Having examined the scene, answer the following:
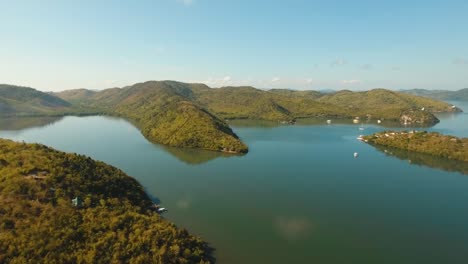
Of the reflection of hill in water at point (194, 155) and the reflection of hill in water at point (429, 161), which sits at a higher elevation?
the reflection of hill in water at point (194, 155)

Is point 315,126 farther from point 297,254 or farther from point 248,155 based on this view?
point 297,254

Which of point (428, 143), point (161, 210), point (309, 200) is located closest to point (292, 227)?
point (309, 200)

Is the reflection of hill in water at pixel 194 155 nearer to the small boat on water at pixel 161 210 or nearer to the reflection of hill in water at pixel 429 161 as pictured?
the small boat on water at pixel 161 210

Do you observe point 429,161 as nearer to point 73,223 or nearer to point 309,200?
point 309,200

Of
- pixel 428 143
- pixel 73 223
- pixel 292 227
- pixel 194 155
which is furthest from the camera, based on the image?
pixel 428 143

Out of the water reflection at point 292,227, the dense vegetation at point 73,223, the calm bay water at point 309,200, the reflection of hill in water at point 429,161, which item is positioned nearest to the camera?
the dense vegetation at point 73,223

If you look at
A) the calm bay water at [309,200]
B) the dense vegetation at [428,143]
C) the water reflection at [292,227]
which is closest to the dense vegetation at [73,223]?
the calm bay water at [309,200]

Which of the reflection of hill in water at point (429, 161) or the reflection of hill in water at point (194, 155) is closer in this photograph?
the reflection of hill in water at point (429, 161)

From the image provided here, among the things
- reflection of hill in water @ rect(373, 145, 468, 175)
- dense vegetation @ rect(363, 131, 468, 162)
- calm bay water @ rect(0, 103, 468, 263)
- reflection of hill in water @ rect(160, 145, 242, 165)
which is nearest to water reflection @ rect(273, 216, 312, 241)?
calm bay water @ rect(0, 103, 468, 263)
